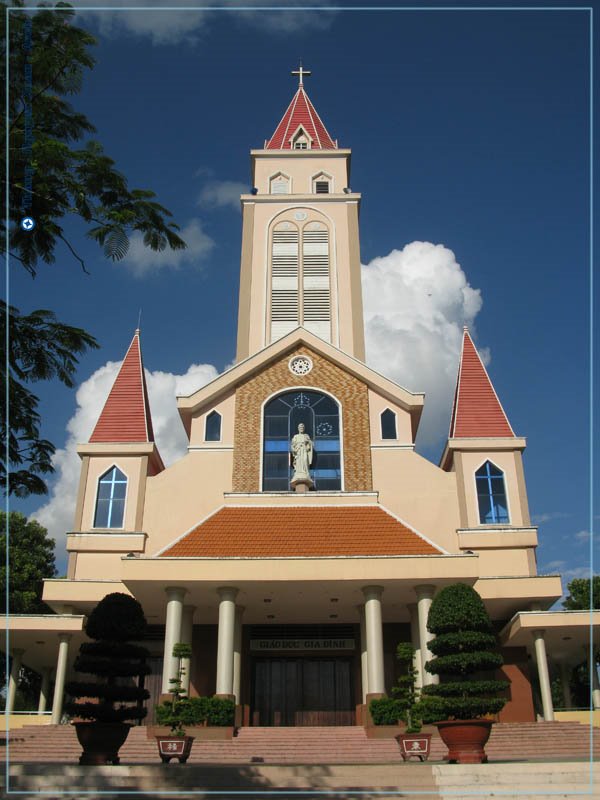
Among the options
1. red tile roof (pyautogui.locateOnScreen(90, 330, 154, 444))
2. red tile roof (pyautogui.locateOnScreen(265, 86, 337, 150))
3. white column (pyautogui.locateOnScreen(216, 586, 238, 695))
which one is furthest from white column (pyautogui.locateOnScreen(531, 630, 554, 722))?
red tile roof (pyautogui.locateOnScreen(265, 86, 337, 150))

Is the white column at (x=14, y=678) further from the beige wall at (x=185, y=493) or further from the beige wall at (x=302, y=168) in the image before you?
the beige wall at (x=302, y=168)

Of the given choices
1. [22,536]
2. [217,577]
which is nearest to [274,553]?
[217,577]

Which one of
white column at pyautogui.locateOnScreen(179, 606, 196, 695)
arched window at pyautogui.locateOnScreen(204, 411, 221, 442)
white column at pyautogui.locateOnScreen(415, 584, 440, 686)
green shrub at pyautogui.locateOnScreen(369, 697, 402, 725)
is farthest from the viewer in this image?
arched window at pyautogui.locateOnScreen(204, 411, 221, 442)

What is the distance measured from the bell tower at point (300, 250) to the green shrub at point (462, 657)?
1616 centimetres

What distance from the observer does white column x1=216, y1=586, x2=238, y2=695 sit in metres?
18.7

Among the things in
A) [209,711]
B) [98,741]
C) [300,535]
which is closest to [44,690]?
[209,711]

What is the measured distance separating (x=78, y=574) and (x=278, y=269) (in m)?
14.8

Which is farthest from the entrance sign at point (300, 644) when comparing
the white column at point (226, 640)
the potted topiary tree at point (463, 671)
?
the potted topiary tree at point (463, 671)

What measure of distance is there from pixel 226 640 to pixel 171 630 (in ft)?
4.65

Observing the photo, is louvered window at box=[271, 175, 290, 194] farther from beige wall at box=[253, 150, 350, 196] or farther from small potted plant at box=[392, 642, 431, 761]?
small potted plant at box=[392, 642, 431, 761]

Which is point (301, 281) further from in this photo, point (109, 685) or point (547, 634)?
point (109, 685)

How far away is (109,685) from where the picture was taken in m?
13.8

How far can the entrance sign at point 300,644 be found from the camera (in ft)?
75.3

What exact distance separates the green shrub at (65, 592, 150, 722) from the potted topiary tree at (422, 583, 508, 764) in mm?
5273
